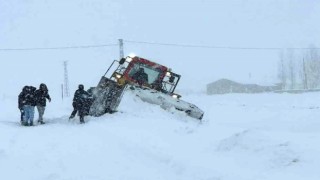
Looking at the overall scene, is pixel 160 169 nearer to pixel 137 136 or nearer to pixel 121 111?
pixel 137 136

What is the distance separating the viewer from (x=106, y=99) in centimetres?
1814

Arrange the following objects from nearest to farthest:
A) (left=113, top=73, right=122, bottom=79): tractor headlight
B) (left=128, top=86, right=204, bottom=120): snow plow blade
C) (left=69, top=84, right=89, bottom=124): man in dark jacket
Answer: (left=69, top=84, right=89, bottom=124): man in dark jacket, (left=128, top=86, right=204, bottom=120): snow plow blade, (left=113, top=73, right=122, bottom=79): tractor headlight

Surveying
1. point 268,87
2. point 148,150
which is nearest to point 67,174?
point 148,150

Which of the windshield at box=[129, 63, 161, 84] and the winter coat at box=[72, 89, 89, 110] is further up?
the windshield at box=[129, 63, 161, 84]

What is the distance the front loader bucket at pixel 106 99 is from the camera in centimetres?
1809

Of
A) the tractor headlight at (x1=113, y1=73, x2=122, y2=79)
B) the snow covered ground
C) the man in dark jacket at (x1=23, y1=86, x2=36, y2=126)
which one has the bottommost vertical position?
the snow covered ground

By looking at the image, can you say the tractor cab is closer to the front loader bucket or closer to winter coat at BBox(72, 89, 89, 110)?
the front loader bucket

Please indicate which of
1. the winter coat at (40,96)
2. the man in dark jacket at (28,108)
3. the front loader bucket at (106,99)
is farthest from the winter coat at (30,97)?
the front loader bucket at (106,99)

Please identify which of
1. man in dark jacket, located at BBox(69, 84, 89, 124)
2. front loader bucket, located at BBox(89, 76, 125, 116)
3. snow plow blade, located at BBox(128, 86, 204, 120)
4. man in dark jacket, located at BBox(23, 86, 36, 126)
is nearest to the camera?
man in dark jacket, located at BBox(69, 84, 89, 124)

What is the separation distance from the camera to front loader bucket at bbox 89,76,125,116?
59.4 feet

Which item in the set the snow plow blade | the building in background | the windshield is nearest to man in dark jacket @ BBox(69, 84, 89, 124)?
the snow plow blade

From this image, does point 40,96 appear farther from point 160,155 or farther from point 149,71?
point 160,155

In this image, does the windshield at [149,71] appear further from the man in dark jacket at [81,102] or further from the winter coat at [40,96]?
the winter coat at [40,96]

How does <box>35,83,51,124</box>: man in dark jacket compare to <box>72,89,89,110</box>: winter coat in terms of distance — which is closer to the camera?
<box>72,89,89,110</box>: winter coat
